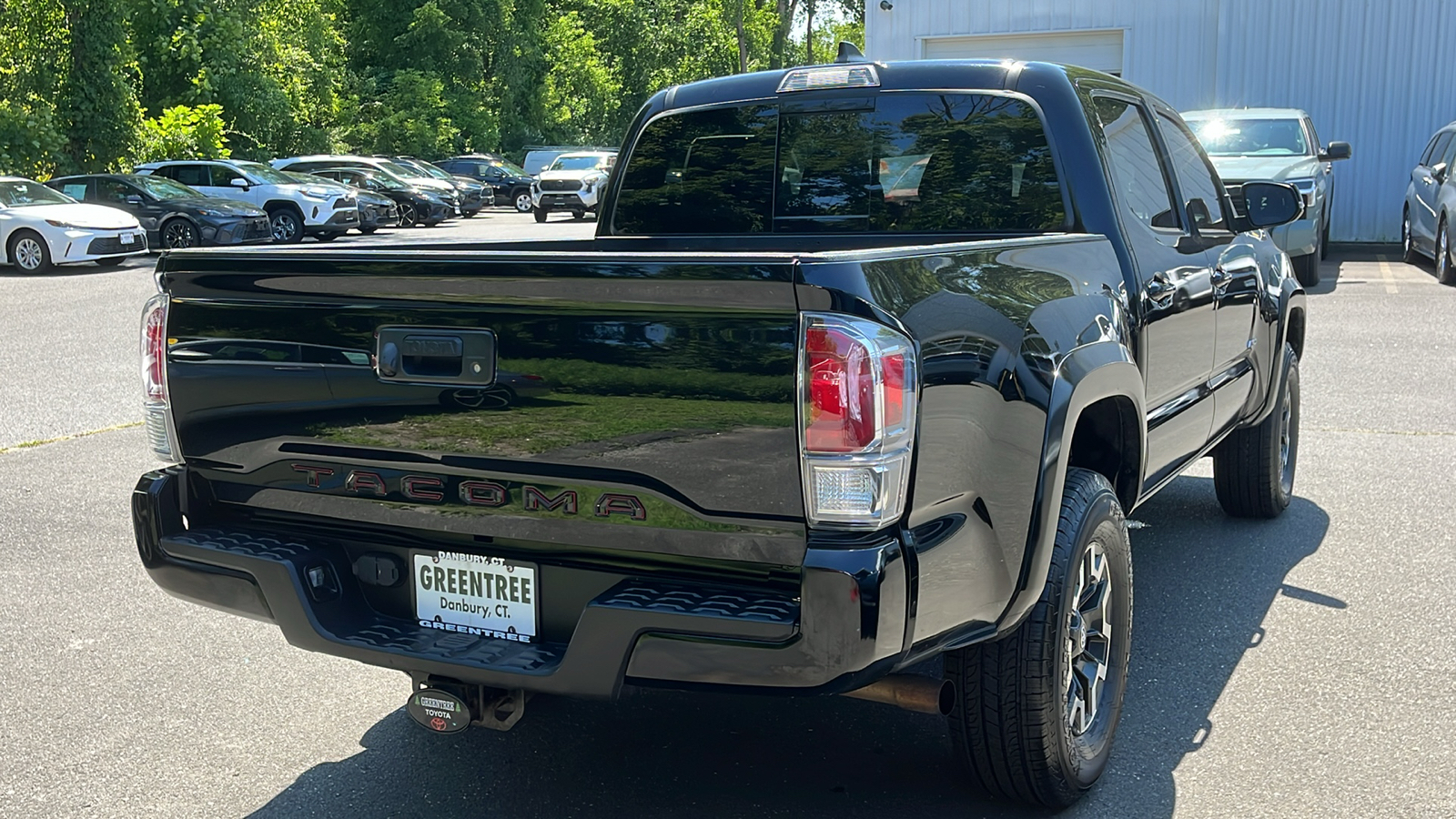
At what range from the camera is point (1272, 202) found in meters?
5.24

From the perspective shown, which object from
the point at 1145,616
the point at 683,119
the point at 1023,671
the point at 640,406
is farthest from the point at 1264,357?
the point at 640,406

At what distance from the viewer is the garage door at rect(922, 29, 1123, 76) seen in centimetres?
2167

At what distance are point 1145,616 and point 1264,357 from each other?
4.58ft

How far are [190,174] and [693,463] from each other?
2411 centimetres

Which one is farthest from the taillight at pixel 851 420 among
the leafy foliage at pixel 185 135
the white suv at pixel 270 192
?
the leafy foliage at pixel 185 135

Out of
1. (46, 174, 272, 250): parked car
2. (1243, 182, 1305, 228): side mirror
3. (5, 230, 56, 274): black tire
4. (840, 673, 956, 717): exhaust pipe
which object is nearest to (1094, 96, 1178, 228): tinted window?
(1243, 182, 1305, 228): side mirror

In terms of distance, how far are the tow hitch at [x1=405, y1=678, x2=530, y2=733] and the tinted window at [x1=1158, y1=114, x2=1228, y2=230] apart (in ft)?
10.0

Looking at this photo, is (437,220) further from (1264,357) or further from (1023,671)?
(1023,671)

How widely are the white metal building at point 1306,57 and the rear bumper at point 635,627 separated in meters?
19.9

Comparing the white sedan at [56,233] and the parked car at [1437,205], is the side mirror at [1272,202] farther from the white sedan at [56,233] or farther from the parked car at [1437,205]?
the white sedan at [56,233]

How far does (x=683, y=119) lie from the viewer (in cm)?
478

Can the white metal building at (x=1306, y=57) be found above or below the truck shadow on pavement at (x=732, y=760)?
above

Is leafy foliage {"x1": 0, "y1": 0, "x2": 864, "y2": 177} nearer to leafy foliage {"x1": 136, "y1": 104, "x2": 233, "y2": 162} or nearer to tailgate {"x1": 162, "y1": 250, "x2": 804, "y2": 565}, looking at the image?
leafy foliage {"x1": 136, "y1": 104, "x2": 233, "y2": 162}

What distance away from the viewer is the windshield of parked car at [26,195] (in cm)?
1920
